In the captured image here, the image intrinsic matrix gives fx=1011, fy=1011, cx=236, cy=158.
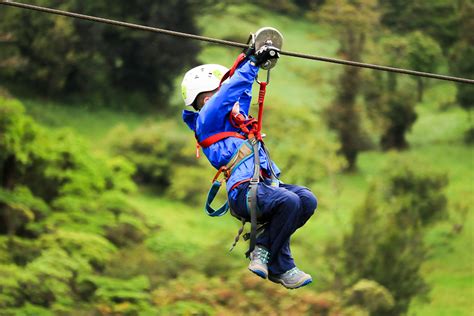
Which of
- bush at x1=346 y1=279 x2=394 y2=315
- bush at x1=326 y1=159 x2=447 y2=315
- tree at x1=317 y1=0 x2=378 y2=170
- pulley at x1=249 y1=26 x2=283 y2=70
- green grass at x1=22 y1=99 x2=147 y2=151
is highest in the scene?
tree at x1=317 y1=0 x2=378 y2=170

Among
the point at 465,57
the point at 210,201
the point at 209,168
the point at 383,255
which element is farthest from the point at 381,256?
the point at 210,201

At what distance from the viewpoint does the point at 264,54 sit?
232 inches

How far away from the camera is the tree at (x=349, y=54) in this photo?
30.9 meters

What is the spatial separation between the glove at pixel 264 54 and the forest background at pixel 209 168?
10.1 m

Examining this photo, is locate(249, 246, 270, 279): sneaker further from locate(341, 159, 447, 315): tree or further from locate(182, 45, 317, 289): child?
locate(341, 159, 447, 315): tree

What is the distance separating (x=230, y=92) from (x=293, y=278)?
1217mm

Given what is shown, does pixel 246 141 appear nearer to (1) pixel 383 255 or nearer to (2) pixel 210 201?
(2) pixel 210 201

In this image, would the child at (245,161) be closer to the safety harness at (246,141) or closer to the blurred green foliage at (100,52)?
the safety harness at (246,141)

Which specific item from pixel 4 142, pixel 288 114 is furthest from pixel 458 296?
pixel 4 142

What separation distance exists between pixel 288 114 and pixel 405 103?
11473 millimetres

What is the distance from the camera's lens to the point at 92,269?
1853cm

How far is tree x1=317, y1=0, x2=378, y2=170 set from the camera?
30.9 meters

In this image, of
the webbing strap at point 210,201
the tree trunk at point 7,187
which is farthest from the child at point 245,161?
the tree trunk at point 7,187

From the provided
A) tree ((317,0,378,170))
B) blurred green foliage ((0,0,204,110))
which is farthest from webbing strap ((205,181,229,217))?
tree ((317,0,378,170))
